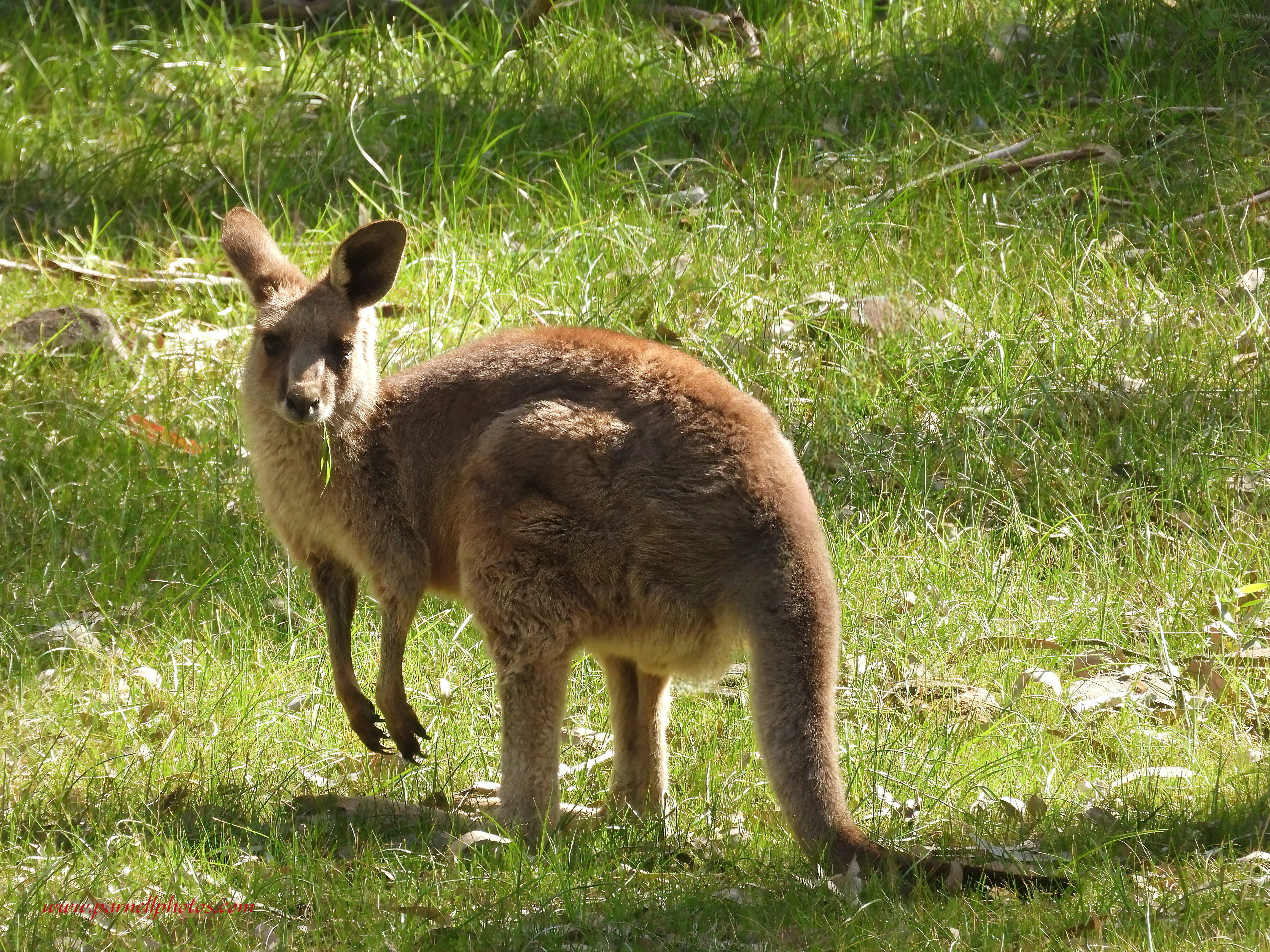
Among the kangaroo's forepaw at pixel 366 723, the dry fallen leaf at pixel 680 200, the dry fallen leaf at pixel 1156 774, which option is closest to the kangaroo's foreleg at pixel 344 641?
the kangaroo's forepaw at pixel 366 723

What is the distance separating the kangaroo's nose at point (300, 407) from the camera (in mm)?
3873

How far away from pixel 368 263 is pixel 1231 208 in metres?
4.19

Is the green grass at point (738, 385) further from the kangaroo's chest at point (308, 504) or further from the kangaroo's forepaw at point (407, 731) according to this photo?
the kangaroo's chest at point (308, 504)

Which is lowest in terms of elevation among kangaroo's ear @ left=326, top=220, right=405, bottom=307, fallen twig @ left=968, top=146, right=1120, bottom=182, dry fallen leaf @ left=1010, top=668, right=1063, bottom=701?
dry fallen leaf @ left=1010, top=668, right=1063, bottom=701

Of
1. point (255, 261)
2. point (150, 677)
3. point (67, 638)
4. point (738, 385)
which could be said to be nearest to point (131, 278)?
point (67, 638)

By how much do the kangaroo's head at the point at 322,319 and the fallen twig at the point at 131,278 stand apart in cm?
274

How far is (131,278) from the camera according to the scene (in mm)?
7031

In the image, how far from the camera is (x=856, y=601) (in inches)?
197

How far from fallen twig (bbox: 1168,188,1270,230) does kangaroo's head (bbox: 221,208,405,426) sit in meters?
3.89

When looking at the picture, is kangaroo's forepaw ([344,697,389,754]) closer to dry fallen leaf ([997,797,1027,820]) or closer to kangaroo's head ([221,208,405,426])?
kangaroo's head ([221,208,405,426])

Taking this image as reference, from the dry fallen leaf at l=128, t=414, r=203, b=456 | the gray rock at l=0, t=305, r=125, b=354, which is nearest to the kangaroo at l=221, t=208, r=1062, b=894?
the dry fallen leaf at l=128, t=414, r=203, b=456

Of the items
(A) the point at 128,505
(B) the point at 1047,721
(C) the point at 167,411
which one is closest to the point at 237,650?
(A) the point at 128,505

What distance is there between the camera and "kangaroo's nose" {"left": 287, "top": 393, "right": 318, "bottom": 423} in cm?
387

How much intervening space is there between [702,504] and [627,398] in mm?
368
